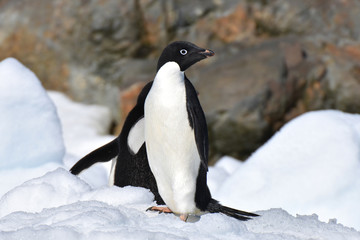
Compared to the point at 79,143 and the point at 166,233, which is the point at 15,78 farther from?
the point at 79,143

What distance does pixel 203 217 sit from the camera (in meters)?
1.80

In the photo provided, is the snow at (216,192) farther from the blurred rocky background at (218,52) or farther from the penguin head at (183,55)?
the blurred rocky background at (218,52)

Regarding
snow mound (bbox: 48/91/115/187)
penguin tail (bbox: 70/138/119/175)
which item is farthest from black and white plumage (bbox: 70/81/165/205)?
snow mound (bbox: 48/91/115/187)

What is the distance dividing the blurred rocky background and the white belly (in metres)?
3.72

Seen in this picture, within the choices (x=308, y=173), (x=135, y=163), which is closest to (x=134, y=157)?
(x=135, y=163)

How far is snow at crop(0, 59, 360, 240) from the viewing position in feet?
5.66

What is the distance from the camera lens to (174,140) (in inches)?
76.2

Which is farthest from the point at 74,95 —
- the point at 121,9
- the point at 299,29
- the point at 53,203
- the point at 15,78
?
the point at 53,203

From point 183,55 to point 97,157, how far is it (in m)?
0.97

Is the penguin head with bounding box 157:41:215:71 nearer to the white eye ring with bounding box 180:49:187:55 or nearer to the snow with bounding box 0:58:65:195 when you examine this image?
the white eye ring with bounding box 180:49:187:55

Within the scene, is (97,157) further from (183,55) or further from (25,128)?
(183,55)

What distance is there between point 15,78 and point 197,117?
1332mm

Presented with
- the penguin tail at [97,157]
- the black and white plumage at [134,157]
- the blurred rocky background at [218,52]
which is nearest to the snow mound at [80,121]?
Result: the blurred rocky background at [218,52]

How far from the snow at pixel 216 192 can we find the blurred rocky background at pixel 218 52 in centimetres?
158
